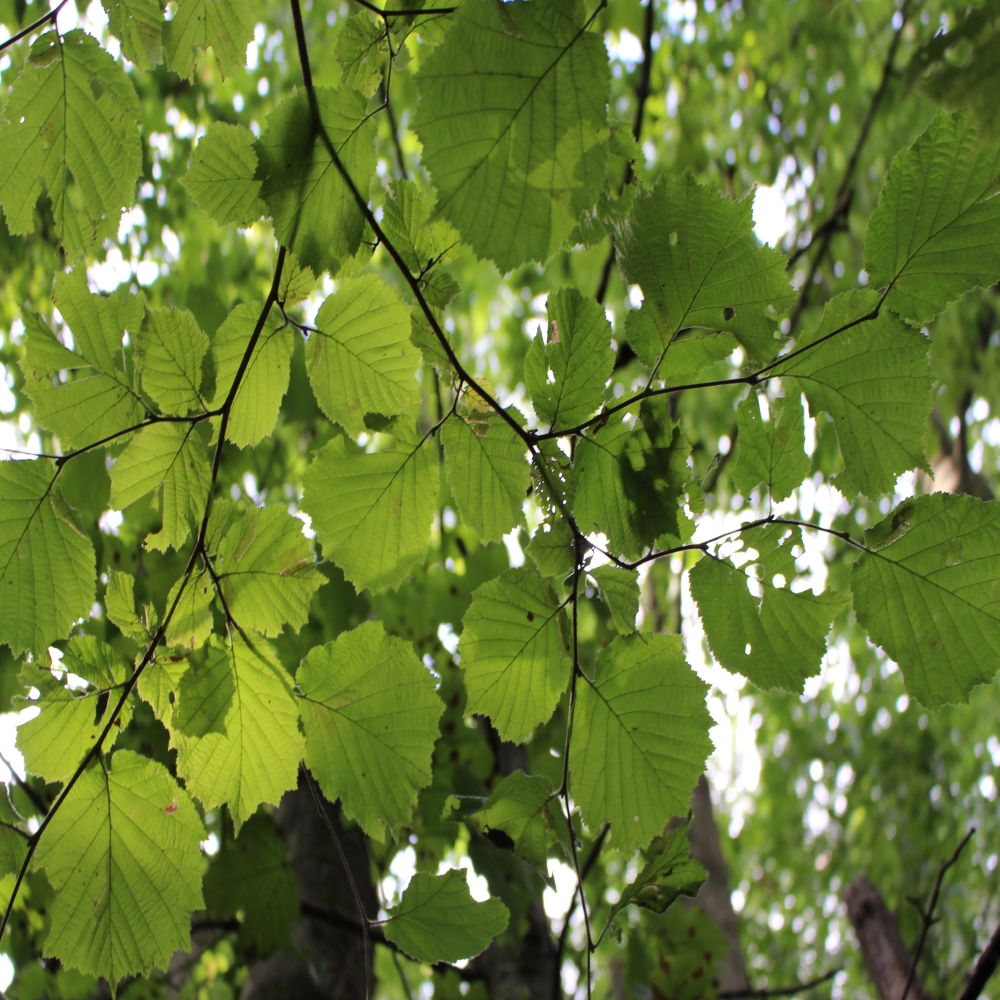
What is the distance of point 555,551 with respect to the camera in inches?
22.7

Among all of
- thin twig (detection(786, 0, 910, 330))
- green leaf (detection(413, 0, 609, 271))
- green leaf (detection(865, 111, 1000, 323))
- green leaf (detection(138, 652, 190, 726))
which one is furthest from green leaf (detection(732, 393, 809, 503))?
thin twig (detection(786, 0, 910, 330))

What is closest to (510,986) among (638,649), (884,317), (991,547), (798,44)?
(638,649)

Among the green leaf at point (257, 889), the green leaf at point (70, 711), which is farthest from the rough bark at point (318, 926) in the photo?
the green leaf at point (70, 711)

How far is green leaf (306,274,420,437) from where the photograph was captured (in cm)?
59

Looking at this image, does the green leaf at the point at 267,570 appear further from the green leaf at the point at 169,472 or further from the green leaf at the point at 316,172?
the green leaf at the point at 316,172

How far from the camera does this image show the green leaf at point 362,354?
592 millimetres

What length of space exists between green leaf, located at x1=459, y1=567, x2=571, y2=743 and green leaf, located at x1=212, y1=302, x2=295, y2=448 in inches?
9.4

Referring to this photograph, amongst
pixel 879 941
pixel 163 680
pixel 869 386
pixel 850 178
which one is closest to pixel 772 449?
pixel 869 386

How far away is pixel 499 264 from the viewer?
0.42 m

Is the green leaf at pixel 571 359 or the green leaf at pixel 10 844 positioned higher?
the green leaf at pixel 571 359

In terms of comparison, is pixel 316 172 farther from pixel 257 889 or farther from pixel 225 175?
pixel 257 889

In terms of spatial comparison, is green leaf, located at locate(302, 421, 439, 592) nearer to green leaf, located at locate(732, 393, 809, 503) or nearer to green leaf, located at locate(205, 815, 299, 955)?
green leaf, located at locate(732, 393, 809, 503)

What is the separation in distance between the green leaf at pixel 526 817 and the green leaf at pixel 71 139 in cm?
58

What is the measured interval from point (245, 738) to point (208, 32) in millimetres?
608
